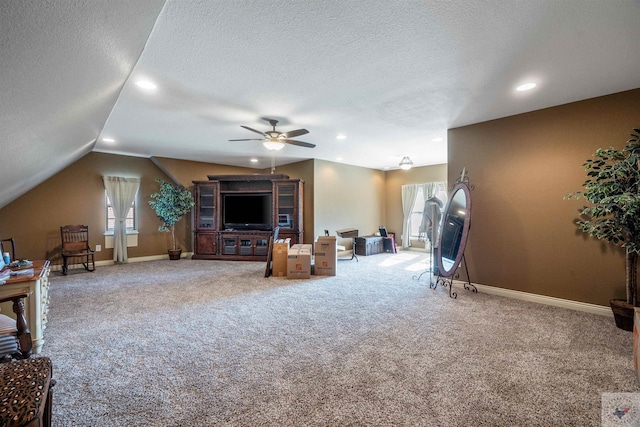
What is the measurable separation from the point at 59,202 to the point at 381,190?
319 inches

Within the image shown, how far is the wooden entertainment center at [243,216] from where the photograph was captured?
21.9 ft

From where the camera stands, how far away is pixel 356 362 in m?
2.13

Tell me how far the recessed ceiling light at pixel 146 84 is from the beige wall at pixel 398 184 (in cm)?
698

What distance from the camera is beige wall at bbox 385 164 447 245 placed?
25.7 ft

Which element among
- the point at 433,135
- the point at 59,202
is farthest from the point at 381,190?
the point at 59,202

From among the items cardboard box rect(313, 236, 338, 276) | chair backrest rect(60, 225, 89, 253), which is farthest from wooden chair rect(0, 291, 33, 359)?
chair backrest rect(60, 225, 89, 253)

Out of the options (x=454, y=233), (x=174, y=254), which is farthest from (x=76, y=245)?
(x=454, y=233)

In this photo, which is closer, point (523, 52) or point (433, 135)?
point (523, 52)

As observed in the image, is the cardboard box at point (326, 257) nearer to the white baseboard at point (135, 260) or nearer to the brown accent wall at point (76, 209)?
the white baseboard at point (135, 260)

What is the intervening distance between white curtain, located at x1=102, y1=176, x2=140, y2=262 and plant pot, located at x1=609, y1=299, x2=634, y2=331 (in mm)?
8312

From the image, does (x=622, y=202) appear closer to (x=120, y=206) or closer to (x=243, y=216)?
(x=243, y=216)

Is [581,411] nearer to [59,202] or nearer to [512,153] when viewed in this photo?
[512,153]

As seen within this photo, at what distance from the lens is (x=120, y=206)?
6.16 meters

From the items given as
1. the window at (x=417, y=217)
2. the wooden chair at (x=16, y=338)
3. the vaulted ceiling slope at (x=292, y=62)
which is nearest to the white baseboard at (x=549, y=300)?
the vaulted ceiling slope at (x=292, y=62)
